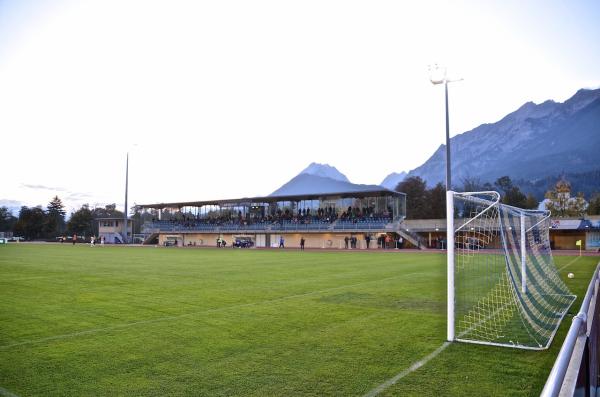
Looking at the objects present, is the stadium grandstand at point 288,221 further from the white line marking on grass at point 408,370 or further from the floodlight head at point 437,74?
the white line marking on grass at point 408,370

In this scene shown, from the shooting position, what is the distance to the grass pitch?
4.71 metres

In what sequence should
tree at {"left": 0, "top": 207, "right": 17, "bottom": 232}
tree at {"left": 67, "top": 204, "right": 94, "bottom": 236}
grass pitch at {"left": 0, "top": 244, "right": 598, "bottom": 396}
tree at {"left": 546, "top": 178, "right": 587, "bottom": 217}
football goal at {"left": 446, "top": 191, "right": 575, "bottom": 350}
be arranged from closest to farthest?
grass pitch at {"left": 0, "top": 244, "right": 598, "bottom": 396} → football goal at {"left": 446, "top": 191, "right": 575, "bottom": 350} → tree at {"left": 546, "top": 178, "right": 587, "bottom": 217} → tree at {"left": 67, "top": 204, "right": 94, "bottom": 236} → tree at {"left": 0, "top": 207, "right": 17, "bottom": 232}

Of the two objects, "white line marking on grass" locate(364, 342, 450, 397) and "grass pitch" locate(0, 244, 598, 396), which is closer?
"white line marking on grass" locate(364, 342, 450, 397)

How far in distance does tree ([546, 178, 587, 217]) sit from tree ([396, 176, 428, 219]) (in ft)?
70.1

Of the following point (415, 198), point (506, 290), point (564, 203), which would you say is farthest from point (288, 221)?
point (564, 203)

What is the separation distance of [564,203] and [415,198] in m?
25.8

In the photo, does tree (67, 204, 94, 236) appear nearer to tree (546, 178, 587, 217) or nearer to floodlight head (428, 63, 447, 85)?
tree (546, 178, 587, 217)

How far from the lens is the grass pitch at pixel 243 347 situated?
4.71 meters

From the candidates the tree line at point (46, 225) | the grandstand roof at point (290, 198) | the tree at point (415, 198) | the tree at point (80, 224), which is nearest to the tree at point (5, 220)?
the tree line at point (46, 225)

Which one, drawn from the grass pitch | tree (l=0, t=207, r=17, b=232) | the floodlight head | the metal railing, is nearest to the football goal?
the grass pitch

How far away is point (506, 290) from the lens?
12.9 meters

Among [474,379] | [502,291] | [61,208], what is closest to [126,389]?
[474,379]

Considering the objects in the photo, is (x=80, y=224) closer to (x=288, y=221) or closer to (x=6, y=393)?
(x=288, y=221)

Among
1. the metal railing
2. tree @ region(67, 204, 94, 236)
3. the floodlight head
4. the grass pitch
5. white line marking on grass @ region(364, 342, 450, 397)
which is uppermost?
the floodlight head
